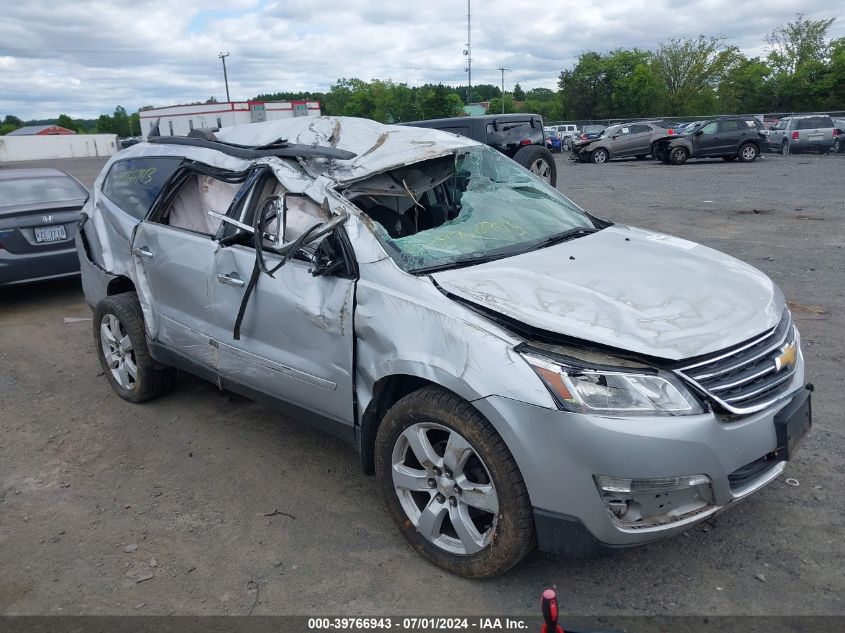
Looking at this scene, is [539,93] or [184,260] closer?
[184,260]

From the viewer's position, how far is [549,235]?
3.90 m

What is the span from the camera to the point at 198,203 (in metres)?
4.41

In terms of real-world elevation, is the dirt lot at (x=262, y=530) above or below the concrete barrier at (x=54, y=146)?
below

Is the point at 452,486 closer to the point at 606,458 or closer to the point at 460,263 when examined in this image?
the point at 606,458

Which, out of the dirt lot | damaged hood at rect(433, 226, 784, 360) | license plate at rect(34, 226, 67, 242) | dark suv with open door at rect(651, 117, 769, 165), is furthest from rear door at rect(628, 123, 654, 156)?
damaged hood at rect(433, 226, 784, 360)

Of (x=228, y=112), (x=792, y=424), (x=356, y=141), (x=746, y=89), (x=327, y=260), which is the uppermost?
(x=228, y=112)

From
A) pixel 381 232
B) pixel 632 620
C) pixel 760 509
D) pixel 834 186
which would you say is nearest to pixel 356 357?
pixel 381 232

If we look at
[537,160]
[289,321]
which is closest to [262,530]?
[289,321]

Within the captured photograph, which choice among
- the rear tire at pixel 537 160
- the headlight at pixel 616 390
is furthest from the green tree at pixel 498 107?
the headlight at pixel 616 390

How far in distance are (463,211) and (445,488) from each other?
1.71 m

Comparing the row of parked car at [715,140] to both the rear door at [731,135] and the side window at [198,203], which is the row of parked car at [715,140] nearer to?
the rear door at [731,135]

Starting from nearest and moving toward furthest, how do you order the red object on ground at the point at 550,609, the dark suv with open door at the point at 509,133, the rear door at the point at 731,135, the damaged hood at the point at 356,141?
the red object on ground at the point at 550,609
the damaged hood at the point at 356,141
the dark suv with open door at the point at 509,133
the rear door at the point at 731,135

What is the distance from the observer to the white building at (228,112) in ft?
244

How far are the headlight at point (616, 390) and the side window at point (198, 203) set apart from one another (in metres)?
2.37
